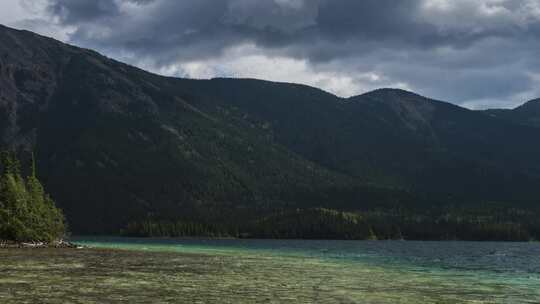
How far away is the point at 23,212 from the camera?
14575 cm

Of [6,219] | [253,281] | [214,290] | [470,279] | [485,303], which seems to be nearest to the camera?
[485,303]

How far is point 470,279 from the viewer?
7888 centimetres

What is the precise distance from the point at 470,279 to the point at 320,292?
100ft

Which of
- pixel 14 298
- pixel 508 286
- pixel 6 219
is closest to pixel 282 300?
pixel 14 298

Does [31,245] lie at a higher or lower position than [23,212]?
lower

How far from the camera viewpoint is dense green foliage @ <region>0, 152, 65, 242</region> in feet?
467

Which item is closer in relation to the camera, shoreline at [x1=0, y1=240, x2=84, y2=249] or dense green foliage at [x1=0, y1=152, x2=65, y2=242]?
shoreline at [x1=0, y1=240, x2=84, y2=249]

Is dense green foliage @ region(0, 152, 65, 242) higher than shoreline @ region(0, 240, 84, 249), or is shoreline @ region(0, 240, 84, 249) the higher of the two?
dense green foliage @ region(0, 152, 65, 242)

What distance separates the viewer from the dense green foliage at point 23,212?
142250mm

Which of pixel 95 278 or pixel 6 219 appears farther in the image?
pixel 6 219

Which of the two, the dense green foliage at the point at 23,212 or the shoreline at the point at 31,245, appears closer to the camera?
the shoreline at the point at 31,245

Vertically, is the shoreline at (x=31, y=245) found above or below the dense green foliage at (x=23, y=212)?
below

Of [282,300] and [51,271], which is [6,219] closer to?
[51,271]

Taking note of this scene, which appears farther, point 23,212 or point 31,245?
point 23,212
